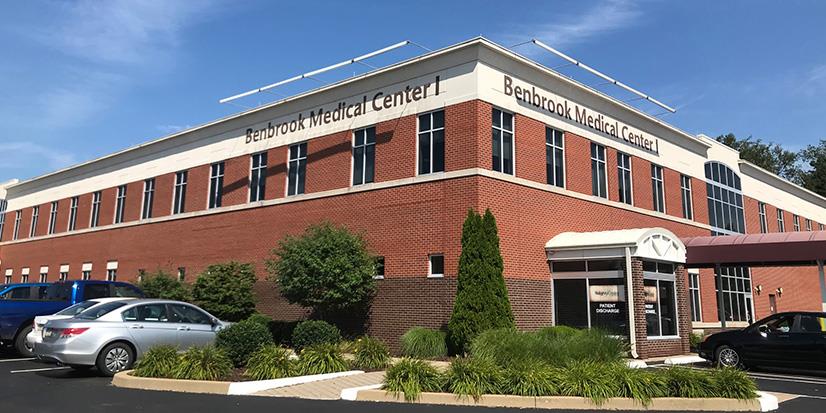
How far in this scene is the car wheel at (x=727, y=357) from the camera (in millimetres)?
16469

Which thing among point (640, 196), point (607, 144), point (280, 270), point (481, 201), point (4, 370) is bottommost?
point (4, 370)

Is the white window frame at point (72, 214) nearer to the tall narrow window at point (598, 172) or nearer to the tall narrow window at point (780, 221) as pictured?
the tall narrow window at point (598, 172)

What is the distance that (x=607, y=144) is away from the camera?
24.9 metres

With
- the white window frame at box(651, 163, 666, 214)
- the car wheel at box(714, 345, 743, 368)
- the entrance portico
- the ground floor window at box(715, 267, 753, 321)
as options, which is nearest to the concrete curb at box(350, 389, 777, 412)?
the car wheel at box(714, 345, 743, 368)

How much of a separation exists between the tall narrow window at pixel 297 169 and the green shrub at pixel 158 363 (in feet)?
41.4

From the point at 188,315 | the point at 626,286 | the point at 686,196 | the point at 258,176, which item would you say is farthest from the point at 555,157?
the point at 188,315

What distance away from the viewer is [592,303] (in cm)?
1975

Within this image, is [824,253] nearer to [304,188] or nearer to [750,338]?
[750,338]

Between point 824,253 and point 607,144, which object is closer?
point 824,253

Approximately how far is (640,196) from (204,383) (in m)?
20.5

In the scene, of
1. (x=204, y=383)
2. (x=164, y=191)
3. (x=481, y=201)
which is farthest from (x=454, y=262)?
(x=164, y=191)

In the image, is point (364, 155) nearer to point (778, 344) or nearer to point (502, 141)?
point (502, 141)

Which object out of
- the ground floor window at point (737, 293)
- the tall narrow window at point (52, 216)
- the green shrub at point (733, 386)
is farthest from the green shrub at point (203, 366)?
the tall narrow window at point (52, 216)

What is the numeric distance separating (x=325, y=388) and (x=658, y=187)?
2104 centimetres
